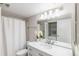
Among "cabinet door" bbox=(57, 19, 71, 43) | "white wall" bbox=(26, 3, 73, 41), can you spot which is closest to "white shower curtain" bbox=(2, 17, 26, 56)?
"white wall" bbox=(26, 3, 73, 41)

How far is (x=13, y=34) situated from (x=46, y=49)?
1.77 ft

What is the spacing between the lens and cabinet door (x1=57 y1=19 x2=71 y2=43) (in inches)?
57.4

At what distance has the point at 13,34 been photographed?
1.53 meters

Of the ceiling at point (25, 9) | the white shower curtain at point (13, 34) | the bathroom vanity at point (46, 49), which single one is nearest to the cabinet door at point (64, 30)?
the bathroom vanity at point (46, 49)

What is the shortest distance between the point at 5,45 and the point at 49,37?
2.16ft

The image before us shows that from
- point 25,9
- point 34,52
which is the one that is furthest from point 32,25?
point 34,52

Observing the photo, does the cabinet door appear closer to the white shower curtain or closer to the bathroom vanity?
the bathroom vanity

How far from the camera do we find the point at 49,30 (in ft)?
5.11

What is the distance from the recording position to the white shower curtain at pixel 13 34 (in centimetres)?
150

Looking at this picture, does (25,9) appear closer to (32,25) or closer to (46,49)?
(32,25)

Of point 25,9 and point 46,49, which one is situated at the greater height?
point 25,9

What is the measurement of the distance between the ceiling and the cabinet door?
0.28 m

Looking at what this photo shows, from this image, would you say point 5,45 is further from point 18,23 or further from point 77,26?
point 77,26

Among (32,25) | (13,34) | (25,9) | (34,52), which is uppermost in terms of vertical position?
(25,9)
